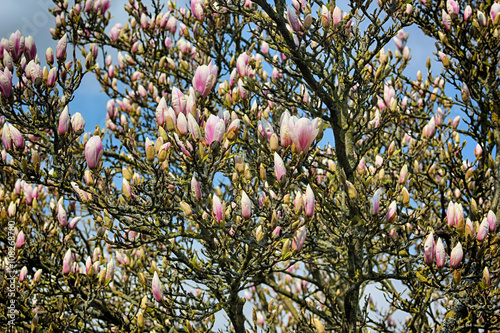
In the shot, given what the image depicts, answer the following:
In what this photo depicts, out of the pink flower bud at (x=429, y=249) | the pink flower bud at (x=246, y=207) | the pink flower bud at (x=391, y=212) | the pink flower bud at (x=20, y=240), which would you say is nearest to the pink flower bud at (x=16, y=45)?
the pink flower bud at (x=20, y=240)

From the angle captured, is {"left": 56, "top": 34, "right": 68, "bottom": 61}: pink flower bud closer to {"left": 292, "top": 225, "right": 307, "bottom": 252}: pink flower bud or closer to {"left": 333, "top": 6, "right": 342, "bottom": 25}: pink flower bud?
{"left": 333, "top": 6, "right": 342, "bottom": 25}: pink flower bud

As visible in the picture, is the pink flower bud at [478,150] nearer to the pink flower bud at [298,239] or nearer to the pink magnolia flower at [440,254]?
the pink magnolia flower at [440,254]

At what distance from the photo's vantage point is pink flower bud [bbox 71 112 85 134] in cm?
355

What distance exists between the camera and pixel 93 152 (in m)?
2.99

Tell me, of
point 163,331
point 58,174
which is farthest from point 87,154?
point 163,331

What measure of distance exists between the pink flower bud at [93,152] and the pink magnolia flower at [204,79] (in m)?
0.79

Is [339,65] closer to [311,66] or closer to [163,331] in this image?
[311,66]

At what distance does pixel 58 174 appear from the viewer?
3.72m

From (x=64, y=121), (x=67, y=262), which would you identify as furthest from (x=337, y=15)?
(x=67, y=262)

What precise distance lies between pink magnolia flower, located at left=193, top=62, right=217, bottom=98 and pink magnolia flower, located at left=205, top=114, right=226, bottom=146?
36cm

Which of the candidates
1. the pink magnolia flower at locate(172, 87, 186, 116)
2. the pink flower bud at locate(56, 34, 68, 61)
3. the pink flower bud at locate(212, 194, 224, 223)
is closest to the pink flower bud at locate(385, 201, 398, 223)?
the pink flower bud at locate(212, 194, 224, 223)

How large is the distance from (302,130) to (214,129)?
1.87 feet

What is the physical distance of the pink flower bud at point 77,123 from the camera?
3.55 metres

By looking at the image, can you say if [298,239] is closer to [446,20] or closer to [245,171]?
[245,171]
